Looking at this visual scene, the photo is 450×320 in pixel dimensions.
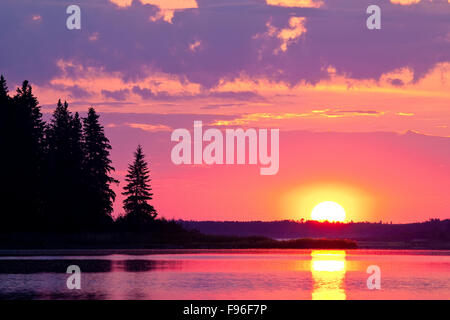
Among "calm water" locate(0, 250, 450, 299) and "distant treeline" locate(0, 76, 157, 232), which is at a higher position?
"distant treeline" locate(0, 76, 157, 232)

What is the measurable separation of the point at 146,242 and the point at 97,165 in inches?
578

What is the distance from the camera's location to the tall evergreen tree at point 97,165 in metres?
100

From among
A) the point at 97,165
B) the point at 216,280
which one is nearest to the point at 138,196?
the point at 97,165

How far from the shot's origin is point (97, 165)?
341 feet

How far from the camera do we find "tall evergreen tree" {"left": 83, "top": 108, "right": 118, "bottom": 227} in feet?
329

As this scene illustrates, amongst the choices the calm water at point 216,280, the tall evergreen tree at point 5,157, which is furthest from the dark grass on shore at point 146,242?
the calm water at point 216,280

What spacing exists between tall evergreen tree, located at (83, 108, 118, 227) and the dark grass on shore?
6.47 metres

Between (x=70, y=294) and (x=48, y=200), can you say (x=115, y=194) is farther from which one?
(x=70, y=294)

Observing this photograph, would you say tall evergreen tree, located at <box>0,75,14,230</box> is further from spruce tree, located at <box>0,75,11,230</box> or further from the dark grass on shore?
the dark grass on shore

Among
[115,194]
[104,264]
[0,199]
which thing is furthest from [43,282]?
[115,194]

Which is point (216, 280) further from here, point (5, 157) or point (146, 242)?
point (5, 157)

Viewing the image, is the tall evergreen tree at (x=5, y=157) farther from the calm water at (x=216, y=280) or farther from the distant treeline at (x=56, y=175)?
the calm water at (x=216, y=280)

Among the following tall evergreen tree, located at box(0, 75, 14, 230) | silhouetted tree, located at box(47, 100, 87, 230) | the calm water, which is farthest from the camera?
silhouetted tree, located at box(47, 100, 87, 230)

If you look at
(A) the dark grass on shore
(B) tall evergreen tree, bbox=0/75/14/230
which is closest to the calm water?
(A) the dark grass on shore
